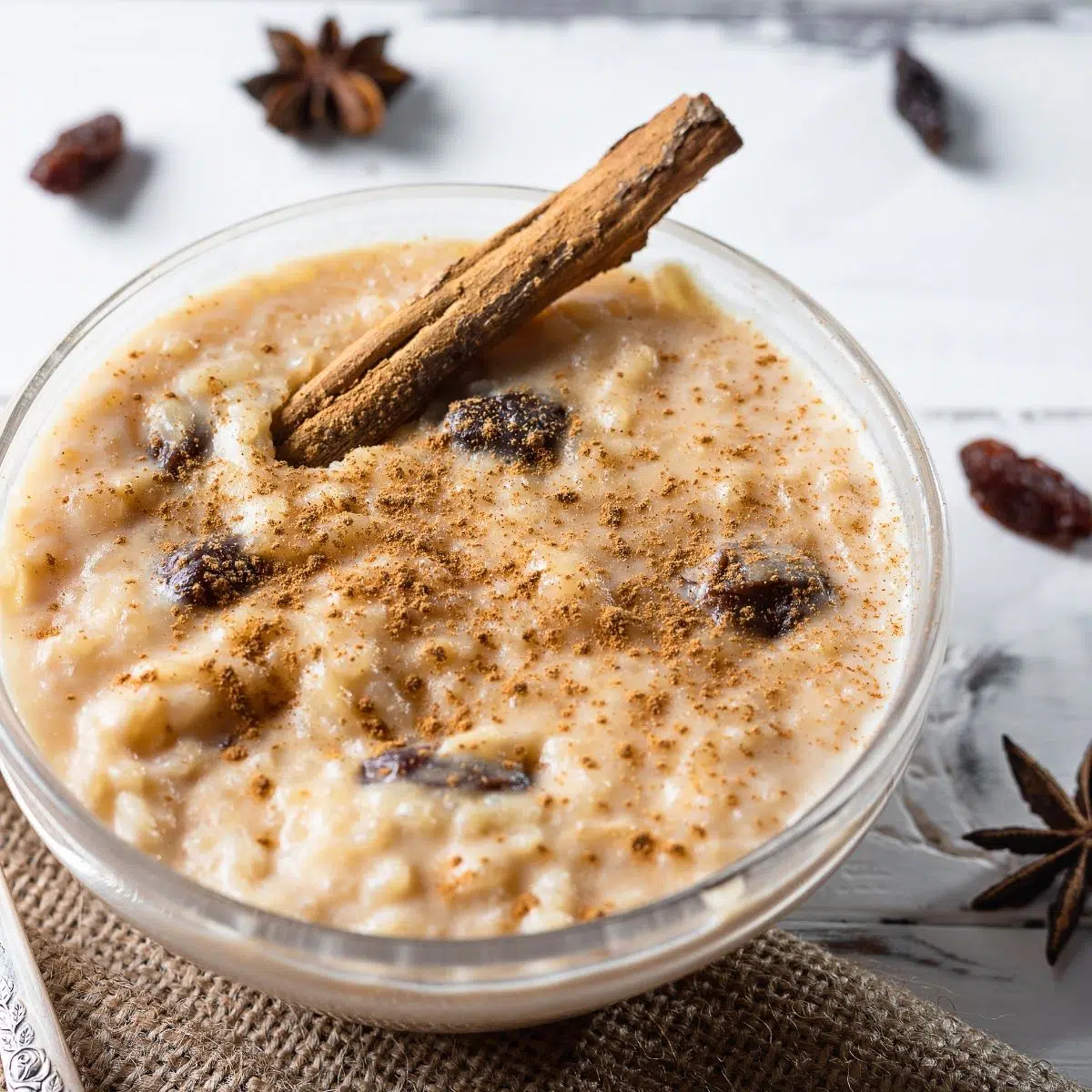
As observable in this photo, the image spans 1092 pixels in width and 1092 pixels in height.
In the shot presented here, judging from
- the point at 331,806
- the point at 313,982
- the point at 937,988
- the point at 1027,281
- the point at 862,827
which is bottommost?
the point at 937,988

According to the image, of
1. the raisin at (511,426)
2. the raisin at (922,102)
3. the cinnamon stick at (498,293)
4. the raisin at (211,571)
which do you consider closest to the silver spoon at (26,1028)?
the raisin at (211,571)

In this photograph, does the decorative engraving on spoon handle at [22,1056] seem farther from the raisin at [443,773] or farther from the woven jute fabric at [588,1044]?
the raisin at [443,773]

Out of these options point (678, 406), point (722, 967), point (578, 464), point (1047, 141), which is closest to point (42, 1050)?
point (722, 967)

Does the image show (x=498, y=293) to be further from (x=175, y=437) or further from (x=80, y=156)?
(x=80, y=156)

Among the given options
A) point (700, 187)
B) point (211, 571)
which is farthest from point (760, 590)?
point (700, 187)

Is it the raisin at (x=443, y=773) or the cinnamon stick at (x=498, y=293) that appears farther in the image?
the cinnamon stick at (x=498, y=293)

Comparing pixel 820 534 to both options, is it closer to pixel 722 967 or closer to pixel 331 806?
pixel 722 967
